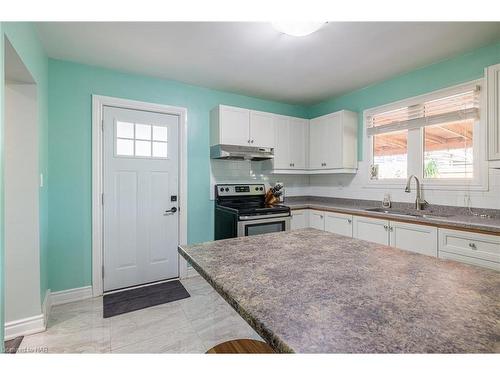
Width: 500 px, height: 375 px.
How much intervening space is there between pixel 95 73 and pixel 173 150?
3.68ft

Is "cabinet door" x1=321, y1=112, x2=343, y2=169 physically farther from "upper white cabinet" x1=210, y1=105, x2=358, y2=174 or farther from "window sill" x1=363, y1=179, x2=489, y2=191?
"window sill" x1=363, y1=179, x2=489, y2=191

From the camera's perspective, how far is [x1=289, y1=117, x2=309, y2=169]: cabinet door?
369cm

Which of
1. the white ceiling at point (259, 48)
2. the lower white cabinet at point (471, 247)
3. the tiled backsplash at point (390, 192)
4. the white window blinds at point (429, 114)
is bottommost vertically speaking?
the lower white cabinet at point (471, 247)

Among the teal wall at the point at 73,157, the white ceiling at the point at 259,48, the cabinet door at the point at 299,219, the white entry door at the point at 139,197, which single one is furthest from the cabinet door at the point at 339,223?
the teal wall at the point at 73,157

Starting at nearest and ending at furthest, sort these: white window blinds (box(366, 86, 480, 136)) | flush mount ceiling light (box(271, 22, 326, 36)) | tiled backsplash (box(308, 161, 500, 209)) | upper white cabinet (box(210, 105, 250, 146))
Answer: flush mount ceiling light (box(271, 22, 326, 36)) < tiled backsplash (box(308, 161, 500, 209)) < white window blinds (box(366, 86, 480, 136)) < upper white cabinet (box(210, 105, 250, 146))

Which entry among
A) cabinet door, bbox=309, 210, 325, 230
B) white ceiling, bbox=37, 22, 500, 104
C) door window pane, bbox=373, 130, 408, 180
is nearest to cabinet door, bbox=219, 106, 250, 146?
white ceiling, bbox=37, 22, 500, 104

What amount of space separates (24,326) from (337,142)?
3751 millimetres

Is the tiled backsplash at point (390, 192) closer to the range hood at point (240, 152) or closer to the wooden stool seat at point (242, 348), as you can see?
the range hood at point (240, 152)

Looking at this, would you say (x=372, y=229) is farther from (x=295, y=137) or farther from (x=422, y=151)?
(x=295, y=137)

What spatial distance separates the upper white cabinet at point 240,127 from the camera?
308 centimetres

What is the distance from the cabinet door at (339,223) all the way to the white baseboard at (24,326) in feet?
9.79

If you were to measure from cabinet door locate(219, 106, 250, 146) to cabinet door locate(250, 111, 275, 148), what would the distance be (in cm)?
8

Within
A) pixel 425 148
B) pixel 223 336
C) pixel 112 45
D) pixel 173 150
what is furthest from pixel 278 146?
pixel 223 336
